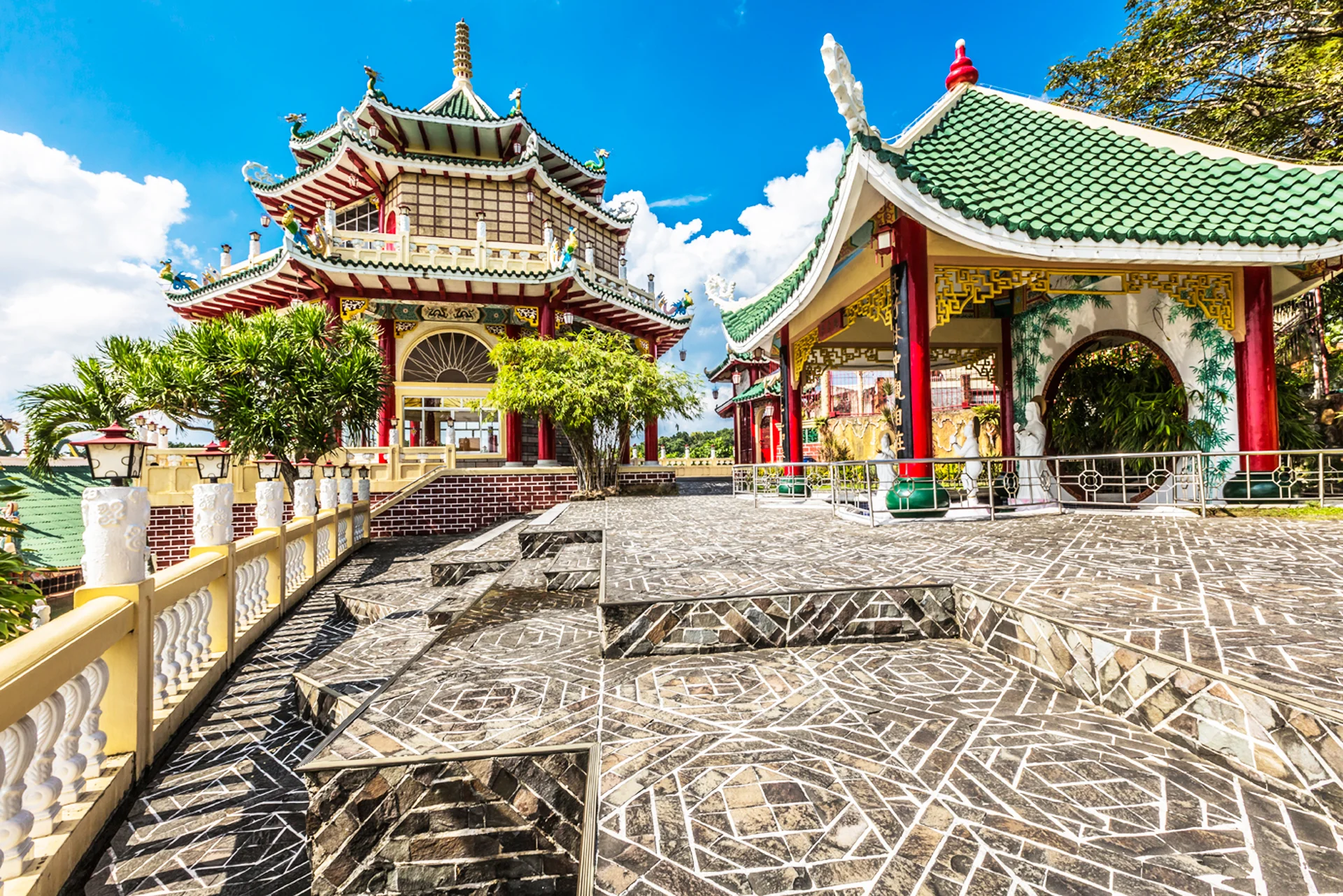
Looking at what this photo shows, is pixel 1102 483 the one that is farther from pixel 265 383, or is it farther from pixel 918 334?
pixel 265 383

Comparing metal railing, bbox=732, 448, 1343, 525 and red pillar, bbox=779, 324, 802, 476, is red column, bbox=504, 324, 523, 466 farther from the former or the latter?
metal railing, bbox=732, 448, 1343, 525

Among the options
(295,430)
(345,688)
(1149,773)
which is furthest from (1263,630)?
(295,430)

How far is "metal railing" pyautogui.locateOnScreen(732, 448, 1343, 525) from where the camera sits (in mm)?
6715

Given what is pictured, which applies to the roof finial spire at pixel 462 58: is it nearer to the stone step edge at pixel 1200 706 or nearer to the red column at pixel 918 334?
the red column at pixel 918 334

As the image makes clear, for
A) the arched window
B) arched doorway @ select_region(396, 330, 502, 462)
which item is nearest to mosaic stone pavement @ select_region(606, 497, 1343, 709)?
arched doorway @ select_region(396, 330, 502, 462)

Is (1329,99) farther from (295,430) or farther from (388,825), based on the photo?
(295,430)

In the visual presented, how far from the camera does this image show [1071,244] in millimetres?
6223

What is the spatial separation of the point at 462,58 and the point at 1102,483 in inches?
870

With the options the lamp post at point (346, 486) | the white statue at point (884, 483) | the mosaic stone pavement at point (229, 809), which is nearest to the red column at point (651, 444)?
the lamp post at point (346, 486)

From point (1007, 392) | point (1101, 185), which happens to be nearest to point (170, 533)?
point (1007, 392)

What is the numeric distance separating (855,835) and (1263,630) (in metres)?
2.21

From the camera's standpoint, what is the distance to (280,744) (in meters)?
3.19

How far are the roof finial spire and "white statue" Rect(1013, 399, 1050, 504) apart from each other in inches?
777

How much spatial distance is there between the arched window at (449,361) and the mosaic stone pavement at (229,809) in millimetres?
12675
